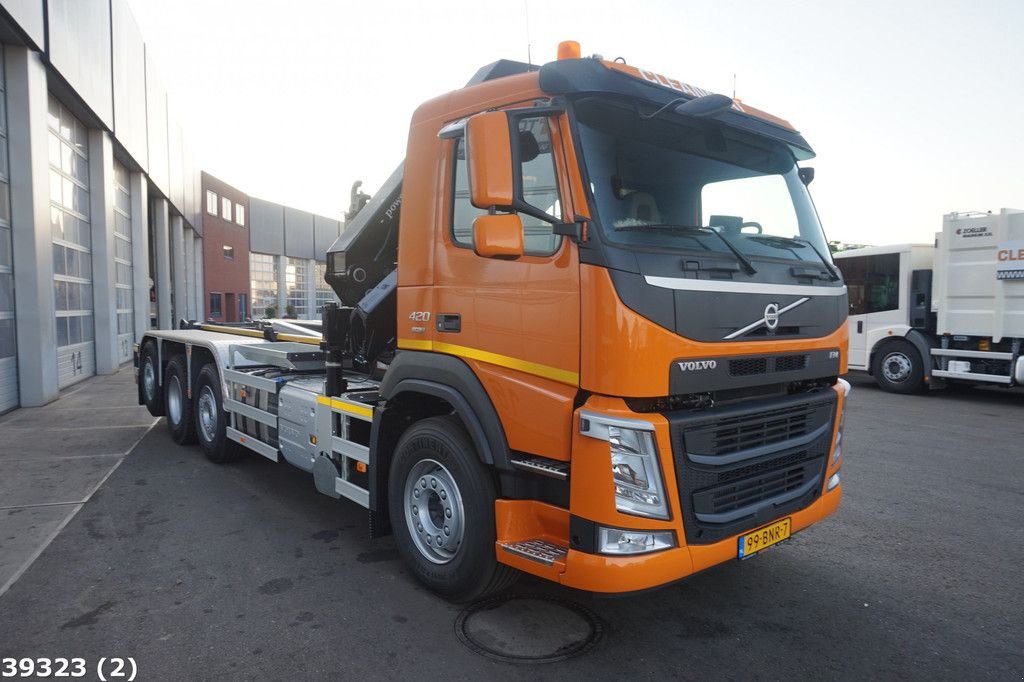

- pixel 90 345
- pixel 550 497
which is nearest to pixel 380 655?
pixel 550 497

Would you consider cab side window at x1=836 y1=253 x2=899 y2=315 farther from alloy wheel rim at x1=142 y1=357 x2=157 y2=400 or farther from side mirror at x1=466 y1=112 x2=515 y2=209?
alloy wheel rim at x1=142 y1=357 x2=157 y2=400

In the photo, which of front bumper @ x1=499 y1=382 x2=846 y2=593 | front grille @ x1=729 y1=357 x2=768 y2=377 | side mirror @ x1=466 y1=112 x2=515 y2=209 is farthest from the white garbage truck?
side mirror @ x1=466 y1=112 x2=515 y2=209

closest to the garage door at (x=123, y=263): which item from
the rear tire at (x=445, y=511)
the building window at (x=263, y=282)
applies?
the rear tire at (x=445, y=511)

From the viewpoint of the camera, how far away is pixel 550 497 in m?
3.17

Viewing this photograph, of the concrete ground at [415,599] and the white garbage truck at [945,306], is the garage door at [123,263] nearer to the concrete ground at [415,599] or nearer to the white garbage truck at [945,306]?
the concrete ground at [415,599]

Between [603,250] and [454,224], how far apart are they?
1073mm

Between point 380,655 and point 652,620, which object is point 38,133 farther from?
point 652,620

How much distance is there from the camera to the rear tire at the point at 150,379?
834 centimetres

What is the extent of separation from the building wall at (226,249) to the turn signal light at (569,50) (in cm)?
3203

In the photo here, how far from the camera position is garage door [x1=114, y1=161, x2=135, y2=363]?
→ 16.5 metres

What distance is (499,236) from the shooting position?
3.01m

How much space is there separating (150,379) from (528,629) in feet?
23.3

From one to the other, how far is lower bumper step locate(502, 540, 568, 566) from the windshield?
1.44 metres

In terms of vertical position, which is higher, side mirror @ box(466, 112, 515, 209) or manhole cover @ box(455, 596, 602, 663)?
side mirror @ box(466, 112, 515, 209)
